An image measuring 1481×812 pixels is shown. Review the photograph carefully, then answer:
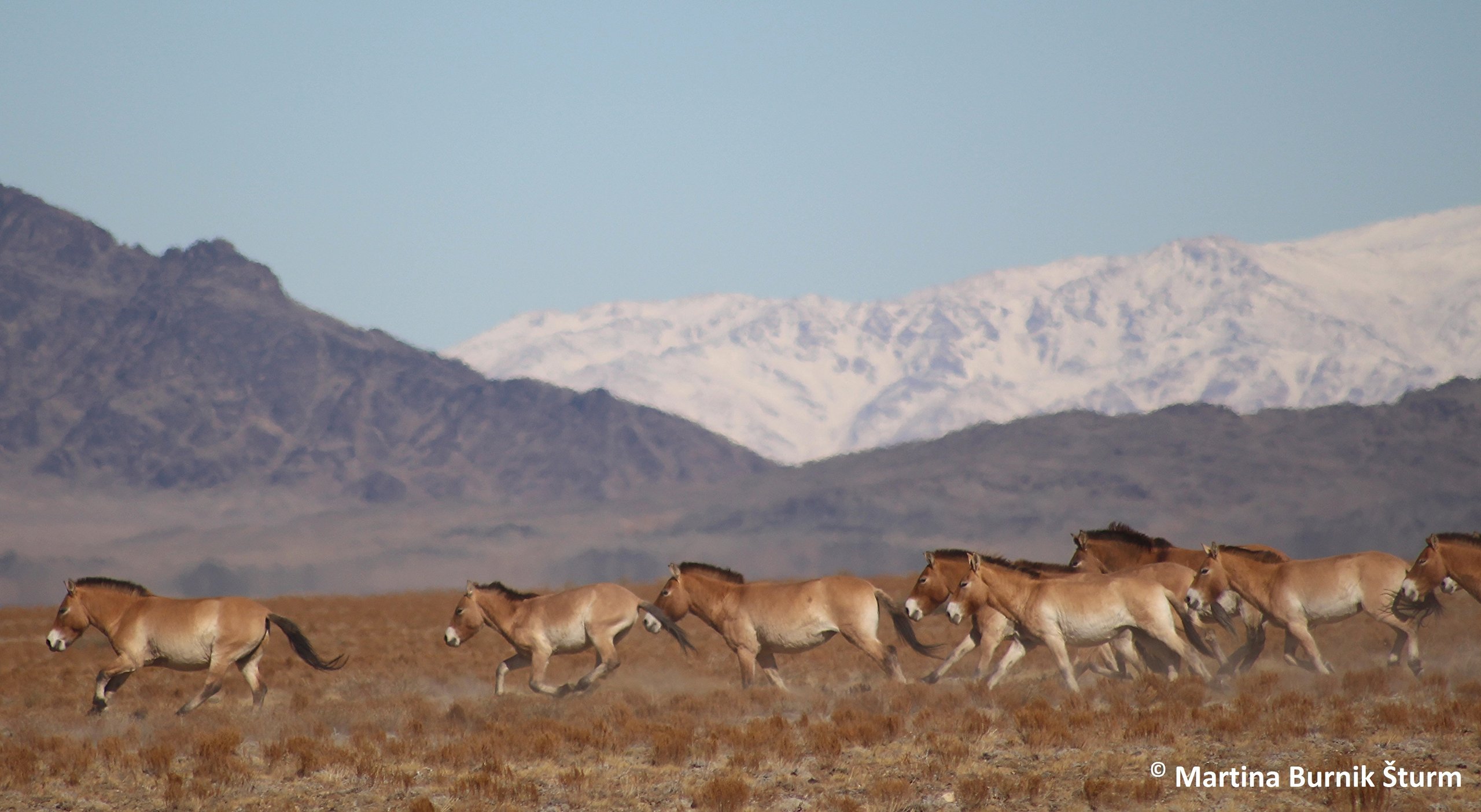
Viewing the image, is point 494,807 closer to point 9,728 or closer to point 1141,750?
point 1141,750

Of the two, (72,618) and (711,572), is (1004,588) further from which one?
(72,618)

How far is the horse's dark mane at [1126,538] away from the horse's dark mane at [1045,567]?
46.9 inches

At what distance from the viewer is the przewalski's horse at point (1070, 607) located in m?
20.0

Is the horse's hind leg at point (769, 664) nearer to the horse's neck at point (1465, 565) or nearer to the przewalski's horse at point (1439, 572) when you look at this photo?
the przewalski's horse at point (1439, 572)

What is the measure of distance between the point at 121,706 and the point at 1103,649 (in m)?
15.6

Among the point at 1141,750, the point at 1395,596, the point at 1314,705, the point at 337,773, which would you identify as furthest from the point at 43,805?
the point at 1395,596

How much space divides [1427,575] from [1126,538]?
15.9ft

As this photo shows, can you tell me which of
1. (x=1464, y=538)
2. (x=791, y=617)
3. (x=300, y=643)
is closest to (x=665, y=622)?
(x=791, y=617)

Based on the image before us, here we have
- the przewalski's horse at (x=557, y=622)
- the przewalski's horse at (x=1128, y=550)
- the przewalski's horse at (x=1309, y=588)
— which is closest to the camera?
the przewalski's horse at (x=1309, y=588)

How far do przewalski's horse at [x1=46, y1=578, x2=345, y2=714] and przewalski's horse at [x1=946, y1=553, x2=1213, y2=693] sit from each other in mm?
10036

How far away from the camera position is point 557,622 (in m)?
22.4

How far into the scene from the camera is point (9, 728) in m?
21.1

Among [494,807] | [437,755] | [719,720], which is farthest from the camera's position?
[719,720]

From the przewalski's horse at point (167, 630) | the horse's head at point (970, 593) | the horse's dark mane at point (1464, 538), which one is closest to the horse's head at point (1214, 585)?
the horse's dark mane at point (1464, 538)
